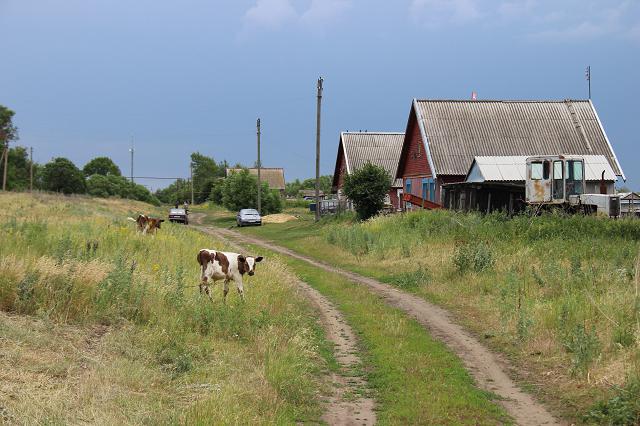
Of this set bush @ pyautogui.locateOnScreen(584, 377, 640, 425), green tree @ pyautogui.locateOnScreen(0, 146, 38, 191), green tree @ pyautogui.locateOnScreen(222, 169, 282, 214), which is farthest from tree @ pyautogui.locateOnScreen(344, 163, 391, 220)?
green tree @ pyautogui.locateOnScreen(0, 146, 38, 191)

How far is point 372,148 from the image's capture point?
63625 millimetres

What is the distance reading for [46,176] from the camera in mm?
107750

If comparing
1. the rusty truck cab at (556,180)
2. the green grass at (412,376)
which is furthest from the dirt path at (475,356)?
the rusty truck cab at (556,180)

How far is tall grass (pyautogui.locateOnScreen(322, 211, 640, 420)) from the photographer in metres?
9.95

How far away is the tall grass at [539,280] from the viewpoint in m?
9.95

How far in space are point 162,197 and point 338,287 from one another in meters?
160

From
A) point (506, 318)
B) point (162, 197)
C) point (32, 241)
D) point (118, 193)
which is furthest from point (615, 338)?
point (162, 197)

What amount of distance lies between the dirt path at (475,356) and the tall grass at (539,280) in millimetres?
429

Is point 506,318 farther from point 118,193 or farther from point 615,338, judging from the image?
point 118,193

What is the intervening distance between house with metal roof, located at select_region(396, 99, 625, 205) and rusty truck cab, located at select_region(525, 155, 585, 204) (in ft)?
33.8

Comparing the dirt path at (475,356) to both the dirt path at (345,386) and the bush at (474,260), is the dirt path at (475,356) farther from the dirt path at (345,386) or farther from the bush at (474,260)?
the bush at (474,260)

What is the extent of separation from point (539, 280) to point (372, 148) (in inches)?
1933

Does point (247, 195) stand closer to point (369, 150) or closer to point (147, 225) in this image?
point (369, 150)

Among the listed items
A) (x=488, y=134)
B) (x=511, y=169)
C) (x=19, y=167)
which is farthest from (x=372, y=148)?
(x=19, y=167)
